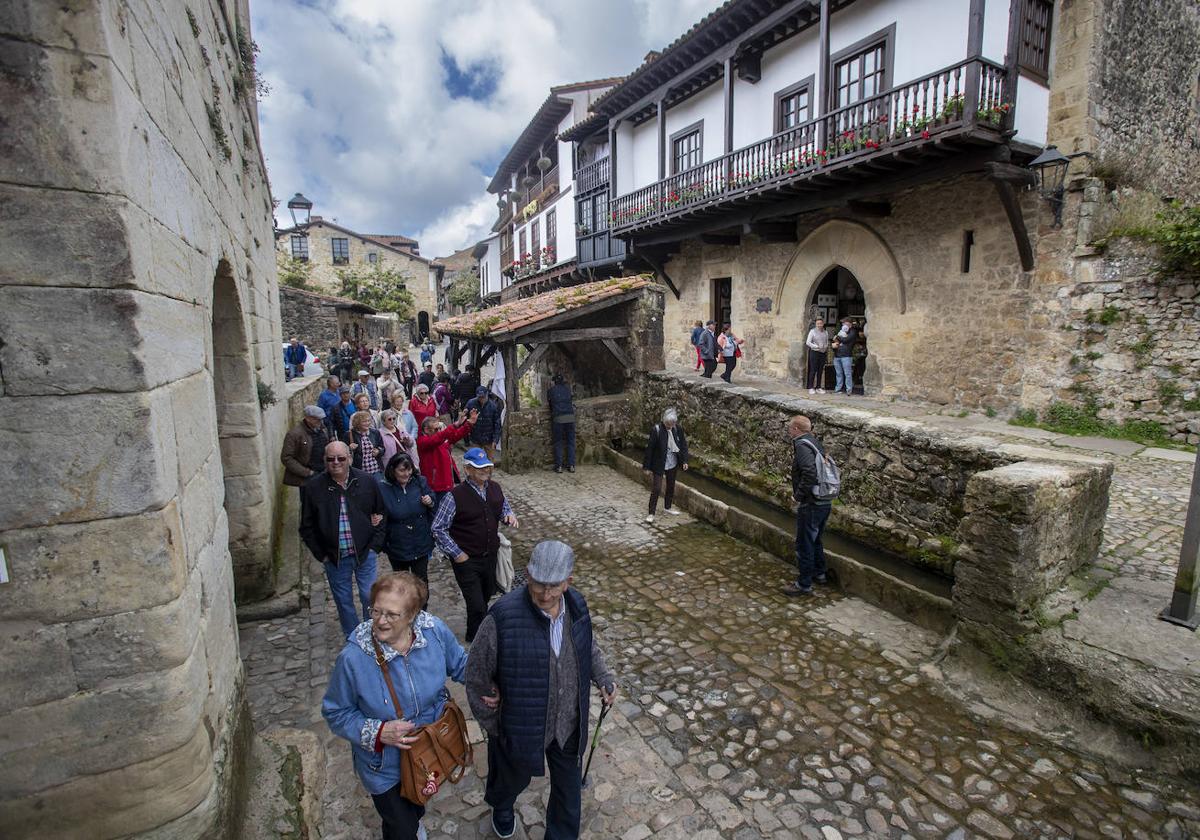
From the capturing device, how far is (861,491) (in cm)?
647

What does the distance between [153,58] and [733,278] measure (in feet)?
47.1

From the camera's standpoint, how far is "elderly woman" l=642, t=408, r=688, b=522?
24.9 ft

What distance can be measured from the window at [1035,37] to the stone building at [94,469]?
37.2 feet

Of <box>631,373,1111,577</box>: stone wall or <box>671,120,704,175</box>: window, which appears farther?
<box>671,120,704,175</box>: window

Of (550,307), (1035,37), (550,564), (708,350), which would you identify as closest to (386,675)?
(550,564)

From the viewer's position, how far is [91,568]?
1915mm

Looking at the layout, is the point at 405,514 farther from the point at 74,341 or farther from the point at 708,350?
the point at 708,350

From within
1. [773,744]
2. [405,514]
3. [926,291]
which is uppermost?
[926,291]

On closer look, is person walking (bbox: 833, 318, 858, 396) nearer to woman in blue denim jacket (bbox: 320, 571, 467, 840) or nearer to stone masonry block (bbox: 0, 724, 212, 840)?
woman in blue denim jacket (bbox: 320, 571, 467, 840)

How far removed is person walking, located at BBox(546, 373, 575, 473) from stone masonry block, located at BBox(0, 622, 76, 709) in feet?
27.4

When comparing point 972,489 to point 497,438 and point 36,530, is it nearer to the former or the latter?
point 36,530

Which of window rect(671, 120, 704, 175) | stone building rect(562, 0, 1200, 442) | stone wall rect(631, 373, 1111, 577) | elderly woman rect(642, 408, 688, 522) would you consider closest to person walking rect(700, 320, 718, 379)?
stone building rect(562, 0, 1200, 442)

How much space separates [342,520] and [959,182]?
11.0 m

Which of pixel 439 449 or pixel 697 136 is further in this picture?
pixel 697 136
